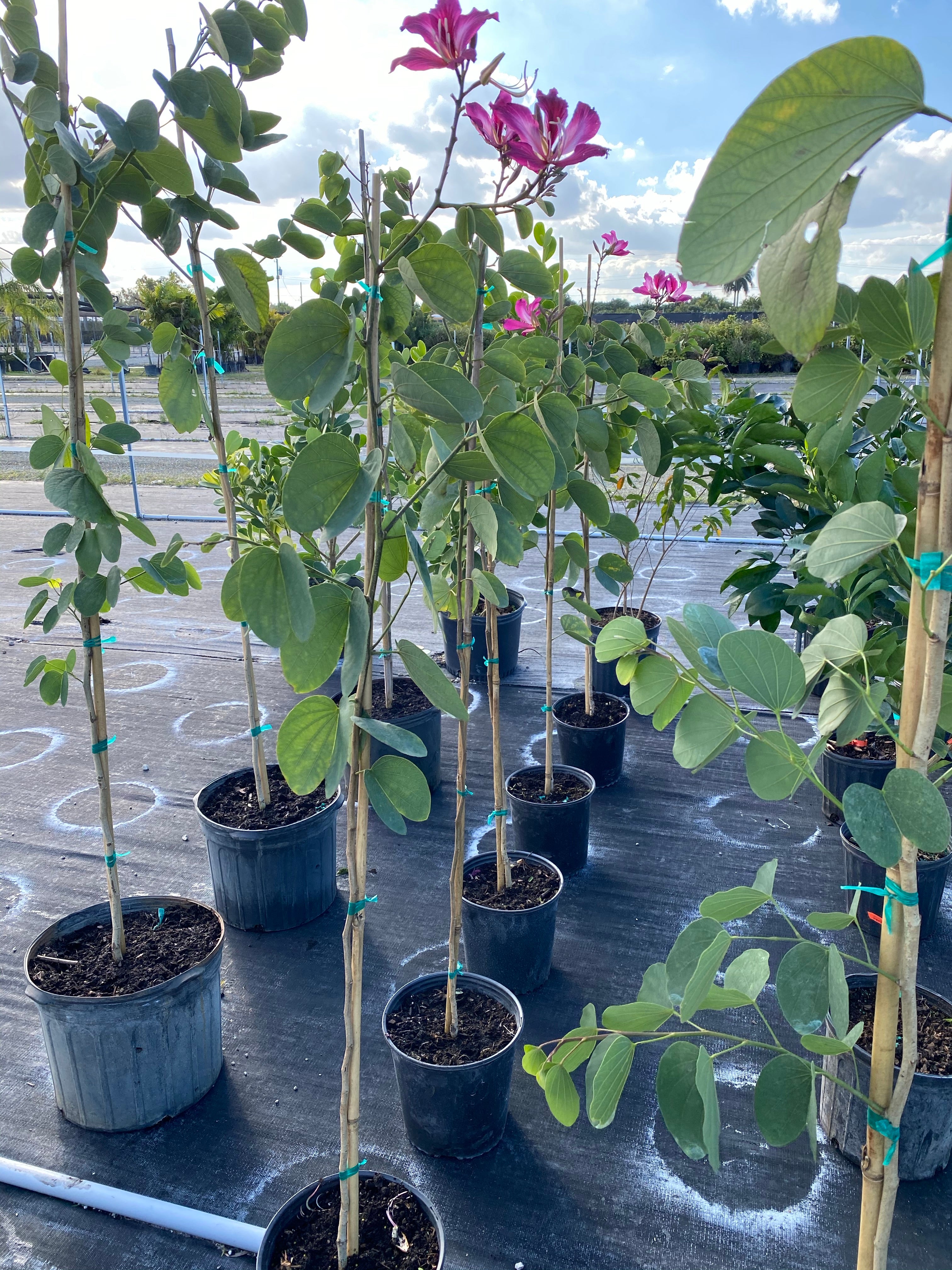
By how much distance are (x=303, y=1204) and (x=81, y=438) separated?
1234 mm

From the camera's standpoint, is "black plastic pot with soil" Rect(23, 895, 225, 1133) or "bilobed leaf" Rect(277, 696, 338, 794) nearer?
"bilobed leaf" Rect(277, 696, 338, 794)

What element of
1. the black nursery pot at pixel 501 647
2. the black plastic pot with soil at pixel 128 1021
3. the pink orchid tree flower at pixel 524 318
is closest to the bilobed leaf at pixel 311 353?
the pink orchid tree flower at pixel 524 318

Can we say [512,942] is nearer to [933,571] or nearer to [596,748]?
[596,748]

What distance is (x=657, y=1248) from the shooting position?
1.40 meters

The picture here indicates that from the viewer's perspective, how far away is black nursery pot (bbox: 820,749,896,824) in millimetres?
2490

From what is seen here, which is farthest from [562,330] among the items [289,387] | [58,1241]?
[58,1241]

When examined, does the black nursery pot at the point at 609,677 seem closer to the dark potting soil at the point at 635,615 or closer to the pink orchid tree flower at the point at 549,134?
the dark potting soil at the point at 635,615

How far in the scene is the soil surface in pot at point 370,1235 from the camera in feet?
Result: 3.62

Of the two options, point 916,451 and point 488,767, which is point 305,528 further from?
point 488,767

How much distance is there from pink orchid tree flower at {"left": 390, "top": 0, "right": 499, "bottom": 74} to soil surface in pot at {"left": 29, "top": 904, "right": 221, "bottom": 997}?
154cm

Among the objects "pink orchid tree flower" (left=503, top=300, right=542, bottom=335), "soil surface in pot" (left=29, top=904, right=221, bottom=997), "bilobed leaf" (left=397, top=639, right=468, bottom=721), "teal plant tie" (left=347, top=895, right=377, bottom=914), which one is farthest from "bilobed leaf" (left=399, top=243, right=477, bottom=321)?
"soil surface in pot" (left=29, top=904, right=221, bottom=997)

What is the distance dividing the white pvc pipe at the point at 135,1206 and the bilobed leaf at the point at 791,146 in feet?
5.12

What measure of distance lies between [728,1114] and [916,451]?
4.25 ft

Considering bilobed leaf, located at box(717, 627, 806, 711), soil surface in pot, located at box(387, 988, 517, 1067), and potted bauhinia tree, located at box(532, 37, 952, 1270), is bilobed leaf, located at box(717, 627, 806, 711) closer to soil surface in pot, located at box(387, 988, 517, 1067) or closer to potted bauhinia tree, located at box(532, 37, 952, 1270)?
potted bauhinia tree, located at box(532, 37, 952, 1270)
